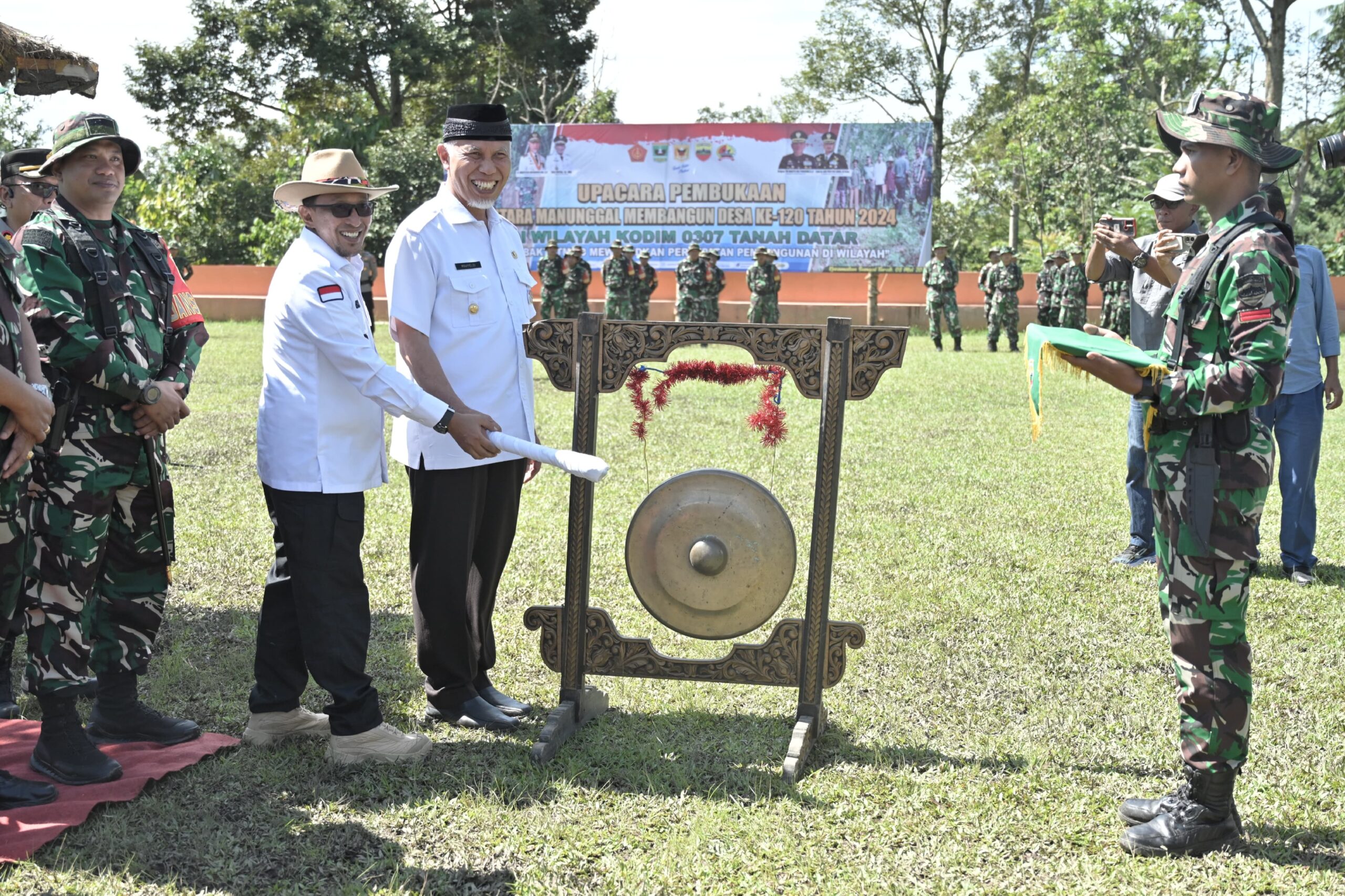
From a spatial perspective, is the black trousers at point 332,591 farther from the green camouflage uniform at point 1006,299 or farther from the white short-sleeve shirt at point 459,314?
the green camouflage uniform at point 1006,299

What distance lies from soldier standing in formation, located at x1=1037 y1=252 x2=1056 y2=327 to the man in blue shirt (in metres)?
16.2

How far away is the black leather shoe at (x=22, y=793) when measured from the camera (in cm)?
372

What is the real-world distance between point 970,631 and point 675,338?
92.1 inches

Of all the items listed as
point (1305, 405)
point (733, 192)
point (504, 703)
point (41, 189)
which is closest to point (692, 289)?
point (733, 192)

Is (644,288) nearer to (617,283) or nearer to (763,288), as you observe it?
(617,283)

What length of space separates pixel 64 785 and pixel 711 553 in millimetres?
2283

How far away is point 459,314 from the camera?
4.39 metres

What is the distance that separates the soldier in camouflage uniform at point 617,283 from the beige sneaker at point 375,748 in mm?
19690

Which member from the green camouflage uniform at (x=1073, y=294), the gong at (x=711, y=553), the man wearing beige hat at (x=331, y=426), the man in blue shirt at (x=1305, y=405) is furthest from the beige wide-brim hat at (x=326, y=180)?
the green camouflage uniform at (x=1073, y=294)

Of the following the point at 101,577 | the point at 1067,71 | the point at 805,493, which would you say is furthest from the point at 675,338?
the point at 1067,71

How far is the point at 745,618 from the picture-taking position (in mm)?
A: 4406

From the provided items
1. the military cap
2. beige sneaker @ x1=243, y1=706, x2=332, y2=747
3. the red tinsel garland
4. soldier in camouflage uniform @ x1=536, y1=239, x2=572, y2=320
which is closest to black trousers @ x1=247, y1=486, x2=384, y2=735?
beige sneaker @ x1=243, y1=706, x2=332, y2=747

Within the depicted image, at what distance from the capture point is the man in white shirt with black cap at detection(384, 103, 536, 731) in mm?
4332

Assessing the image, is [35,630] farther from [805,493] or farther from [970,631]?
[805,493]
